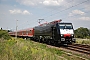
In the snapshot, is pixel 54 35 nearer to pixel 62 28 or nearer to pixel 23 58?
pixel 62 28

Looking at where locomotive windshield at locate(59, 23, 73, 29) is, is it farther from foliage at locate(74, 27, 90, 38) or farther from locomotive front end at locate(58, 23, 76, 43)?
foliage at locate(74, 27, 90, 38)

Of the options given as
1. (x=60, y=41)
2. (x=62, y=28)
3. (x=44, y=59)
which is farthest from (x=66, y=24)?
(x=44, y=59)

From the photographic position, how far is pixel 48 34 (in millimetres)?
23953

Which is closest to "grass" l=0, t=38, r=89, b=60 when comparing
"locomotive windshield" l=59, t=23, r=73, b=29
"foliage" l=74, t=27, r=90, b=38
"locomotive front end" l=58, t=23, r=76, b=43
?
"locomotive front end" l=58, t=23, r=76, b=43

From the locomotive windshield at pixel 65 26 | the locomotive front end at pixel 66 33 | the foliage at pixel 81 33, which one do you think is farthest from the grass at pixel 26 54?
the foliage at pixel 81 33

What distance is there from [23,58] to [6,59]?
85 centimetres

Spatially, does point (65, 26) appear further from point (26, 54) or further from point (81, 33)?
point (81, 33)

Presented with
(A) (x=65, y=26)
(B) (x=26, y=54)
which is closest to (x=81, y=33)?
(A) (x=65, y=26)

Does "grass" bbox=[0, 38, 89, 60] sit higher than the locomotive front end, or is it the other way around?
the locomotive front end

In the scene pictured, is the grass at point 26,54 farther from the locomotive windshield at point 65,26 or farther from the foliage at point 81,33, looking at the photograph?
the foliage at point 81,33

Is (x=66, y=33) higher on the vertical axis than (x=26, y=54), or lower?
higher

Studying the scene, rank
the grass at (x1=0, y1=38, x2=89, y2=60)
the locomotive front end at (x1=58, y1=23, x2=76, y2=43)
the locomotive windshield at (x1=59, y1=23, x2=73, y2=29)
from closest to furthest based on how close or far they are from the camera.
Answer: the grass at (x1=0, y1=38, x2=89, y2=60) → the locomotive front end at (x1=58, y1=23, x2=76, y2=43) → the locomotive windshield at (x1=59, y1=23, x2=73, y2=29)

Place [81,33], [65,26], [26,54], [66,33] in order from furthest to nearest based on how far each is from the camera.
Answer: [81,33]
[65,26]
[66,33]
[26,54]

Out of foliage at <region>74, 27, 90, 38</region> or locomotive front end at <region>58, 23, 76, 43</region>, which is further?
foliage at <region>74, 27, 90, 38</region>
